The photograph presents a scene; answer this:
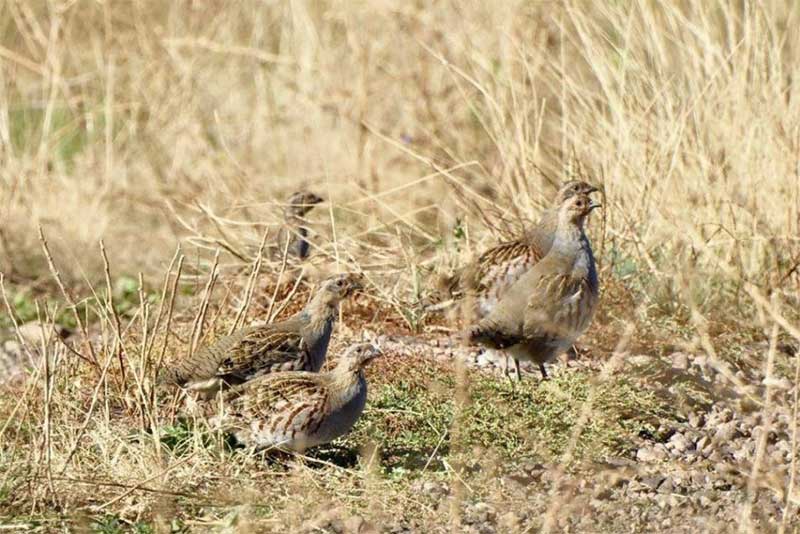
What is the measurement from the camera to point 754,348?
308 inches

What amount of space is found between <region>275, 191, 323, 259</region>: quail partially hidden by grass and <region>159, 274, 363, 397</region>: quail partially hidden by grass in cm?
142

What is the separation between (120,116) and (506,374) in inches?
256

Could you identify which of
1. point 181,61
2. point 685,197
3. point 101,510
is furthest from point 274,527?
point 181,61

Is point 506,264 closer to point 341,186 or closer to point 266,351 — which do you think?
point 266,351

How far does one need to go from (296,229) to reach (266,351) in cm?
223

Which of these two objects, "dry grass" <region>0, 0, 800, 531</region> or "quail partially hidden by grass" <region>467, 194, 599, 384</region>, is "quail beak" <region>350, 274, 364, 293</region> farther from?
"quail partially hidden by grass" <region>467, 194, 599, 384</region>

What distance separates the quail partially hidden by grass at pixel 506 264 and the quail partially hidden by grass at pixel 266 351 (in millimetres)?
787

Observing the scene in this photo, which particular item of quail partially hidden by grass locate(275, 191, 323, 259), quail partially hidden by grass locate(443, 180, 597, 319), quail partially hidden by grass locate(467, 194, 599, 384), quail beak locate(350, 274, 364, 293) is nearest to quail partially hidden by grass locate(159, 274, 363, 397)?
quail beak locate(350, 274, 364, 293)

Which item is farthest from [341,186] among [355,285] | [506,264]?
[355,285]

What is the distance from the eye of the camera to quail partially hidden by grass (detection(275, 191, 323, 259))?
Answer: 28.3 feet

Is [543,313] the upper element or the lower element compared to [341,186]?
upper

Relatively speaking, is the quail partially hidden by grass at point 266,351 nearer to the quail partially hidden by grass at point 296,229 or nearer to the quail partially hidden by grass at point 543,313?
the quail partially hidden by grass at point 543,313

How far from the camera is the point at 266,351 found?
671 cm

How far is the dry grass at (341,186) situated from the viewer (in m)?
5.80
